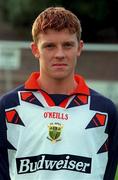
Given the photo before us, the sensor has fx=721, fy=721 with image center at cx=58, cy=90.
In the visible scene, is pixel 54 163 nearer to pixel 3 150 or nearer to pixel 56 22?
pixel 3 150

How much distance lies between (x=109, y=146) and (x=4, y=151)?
56 centimetres

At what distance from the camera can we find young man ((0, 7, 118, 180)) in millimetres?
3658

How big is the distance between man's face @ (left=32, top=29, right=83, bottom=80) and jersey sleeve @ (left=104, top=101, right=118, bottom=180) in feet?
1.12

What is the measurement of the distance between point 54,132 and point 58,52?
1.34ft

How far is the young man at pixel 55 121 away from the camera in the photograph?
3.66 m

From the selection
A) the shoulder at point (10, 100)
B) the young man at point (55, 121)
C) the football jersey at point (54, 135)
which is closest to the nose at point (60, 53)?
the young man at point (55, 121)

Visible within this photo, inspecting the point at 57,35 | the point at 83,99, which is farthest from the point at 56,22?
the point at 83,99

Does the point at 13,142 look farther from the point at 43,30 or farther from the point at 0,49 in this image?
the point at 0,49

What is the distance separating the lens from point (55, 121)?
3.71 meters

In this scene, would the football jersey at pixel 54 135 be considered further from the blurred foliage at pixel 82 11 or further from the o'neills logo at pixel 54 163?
the blurred foliage at pixel 82 11

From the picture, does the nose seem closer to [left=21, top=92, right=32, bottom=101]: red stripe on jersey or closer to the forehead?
the forehead

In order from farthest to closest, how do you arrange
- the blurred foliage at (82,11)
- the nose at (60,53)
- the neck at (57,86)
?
the blurred foliage at (82,11), the neck at (57,86), the nose at (60,53)

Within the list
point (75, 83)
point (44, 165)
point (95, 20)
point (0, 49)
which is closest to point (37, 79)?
point (75, 83)

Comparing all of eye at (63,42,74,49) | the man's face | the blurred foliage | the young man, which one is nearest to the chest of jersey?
the young man
